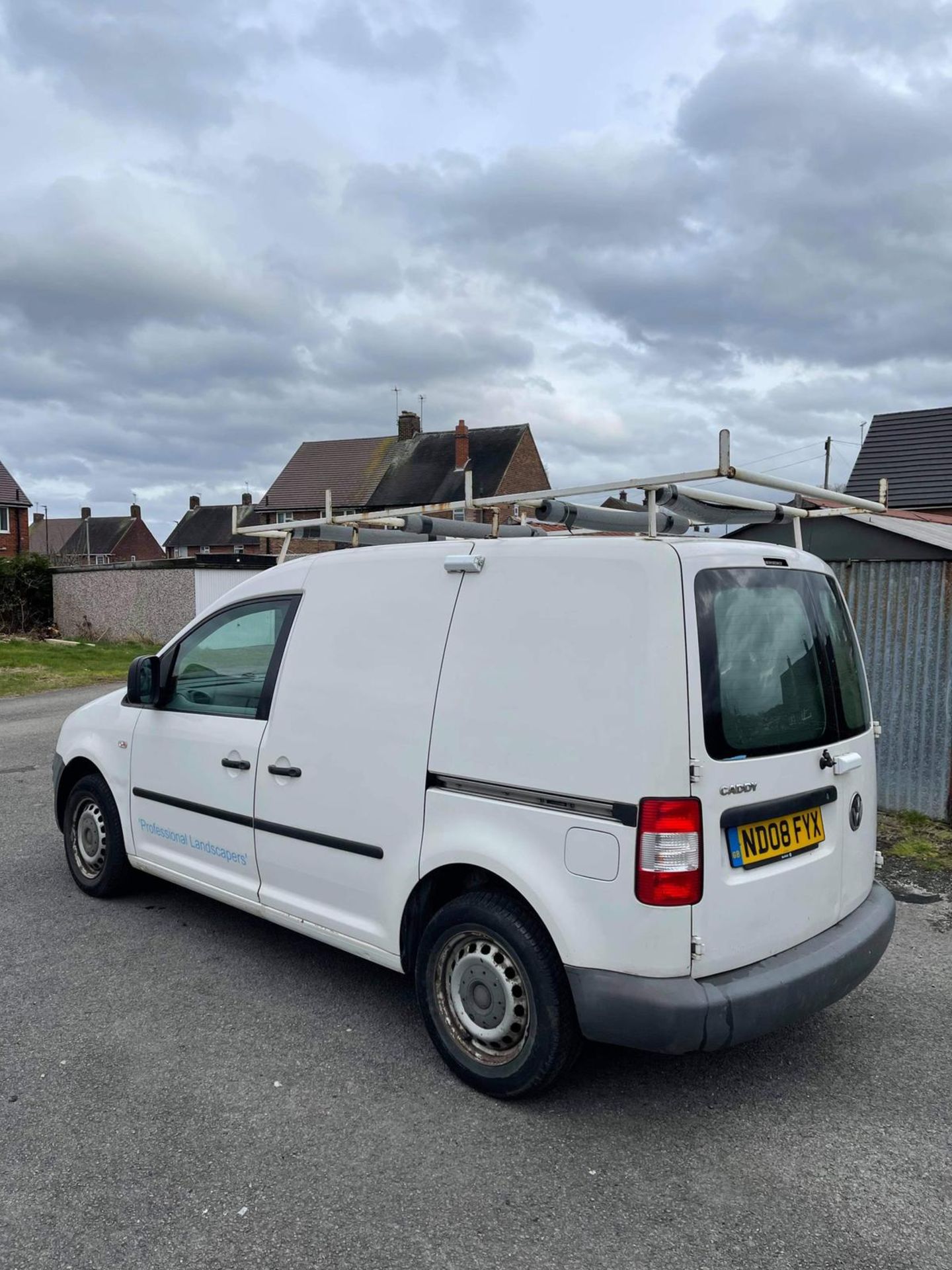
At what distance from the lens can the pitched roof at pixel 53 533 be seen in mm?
88062

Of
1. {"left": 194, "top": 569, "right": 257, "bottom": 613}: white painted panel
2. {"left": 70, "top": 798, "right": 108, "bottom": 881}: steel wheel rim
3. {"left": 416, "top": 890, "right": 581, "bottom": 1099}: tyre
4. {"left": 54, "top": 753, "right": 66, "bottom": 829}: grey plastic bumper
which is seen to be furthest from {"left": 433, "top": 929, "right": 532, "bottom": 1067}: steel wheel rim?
{"left": 194, "top": 569, "right": 257, "bottom": 613}: white painted panel

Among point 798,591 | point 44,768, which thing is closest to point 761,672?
point 798,591

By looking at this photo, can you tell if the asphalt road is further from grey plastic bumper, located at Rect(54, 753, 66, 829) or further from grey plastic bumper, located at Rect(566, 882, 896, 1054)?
grey plastic bumper, located at Rect(54, 753, 66, 829)

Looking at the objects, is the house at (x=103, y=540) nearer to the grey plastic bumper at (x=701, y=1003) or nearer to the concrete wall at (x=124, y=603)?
the concrete wall at (x=124, y=603)

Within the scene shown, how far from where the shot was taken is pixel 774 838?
306 centimetres

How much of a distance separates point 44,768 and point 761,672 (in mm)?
7907

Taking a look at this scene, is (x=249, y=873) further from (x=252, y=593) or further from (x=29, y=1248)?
(x=29, y=1248)

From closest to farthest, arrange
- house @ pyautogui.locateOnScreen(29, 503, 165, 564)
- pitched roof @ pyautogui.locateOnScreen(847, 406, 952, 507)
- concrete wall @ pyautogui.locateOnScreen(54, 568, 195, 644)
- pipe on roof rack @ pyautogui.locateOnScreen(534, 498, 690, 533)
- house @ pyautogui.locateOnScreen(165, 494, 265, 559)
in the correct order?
pipe on roof rack @ pyautogui.locateOnScreen(534, 498, 690, 533) < pitched roof @ pyautogui.locateOnScreen(847, 406, 952, 507) < concrete wall @ pyautogui.locateOnScreen(54, 568, 195, 644) < house @ pyautogui.locateOnScreen(165, 494, 265, 559) < house @ pyautogui.locateOnScreen(29, 503, 165, 564)

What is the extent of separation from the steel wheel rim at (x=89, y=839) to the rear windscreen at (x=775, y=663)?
12.3ft

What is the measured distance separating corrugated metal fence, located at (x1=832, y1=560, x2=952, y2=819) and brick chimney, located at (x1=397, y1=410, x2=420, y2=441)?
1770 inches

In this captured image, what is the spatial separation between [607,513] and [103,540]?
289 feet

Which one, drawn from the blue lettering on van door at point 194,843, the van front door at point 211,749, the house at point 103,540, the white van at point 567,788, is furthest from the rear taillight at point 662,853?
the house at point 103,540

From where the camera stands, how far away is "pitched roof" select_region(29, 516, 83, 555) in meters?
88.1

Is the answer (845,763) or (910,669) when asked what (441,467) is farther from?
(845,763)
